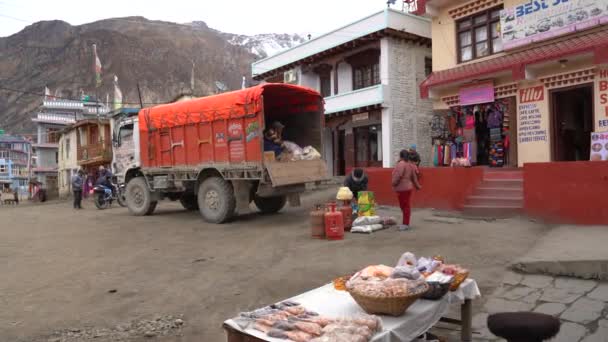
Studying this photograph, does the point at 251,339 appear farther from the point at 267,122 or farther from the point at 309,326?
the point at 267,122

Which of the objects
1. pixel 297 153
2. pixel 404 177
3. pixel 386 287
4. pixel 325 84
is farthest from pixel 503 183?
pixel 325 84

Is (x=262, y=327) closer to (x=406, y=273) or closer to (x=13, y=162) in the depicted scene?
(x=406, y=273)

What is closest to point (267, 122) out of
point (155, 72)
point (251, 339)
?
point (251, 339)

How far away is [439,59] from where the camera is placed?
1494cm

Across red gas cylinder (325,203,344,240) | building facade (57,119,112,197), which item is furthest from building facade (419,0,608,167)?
building facade (57,119,112,197)

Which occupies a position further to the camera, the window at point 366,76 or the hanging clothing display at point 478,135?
the window at point 366,76

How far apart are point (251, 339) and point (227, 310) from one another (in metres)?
2.16

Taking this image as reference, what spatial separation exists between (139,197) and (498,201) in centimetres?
964

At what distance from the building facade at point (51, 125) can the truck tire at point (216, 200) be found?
1648 inches

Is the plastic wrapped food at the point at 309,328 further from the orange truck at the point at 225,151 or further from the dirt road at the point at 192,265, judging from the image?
the orange truck at the point at 225,151

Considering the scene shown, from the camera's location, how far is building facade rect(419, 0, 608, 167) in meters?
11.0

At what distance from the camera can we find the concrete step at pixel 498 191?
33.4 feet

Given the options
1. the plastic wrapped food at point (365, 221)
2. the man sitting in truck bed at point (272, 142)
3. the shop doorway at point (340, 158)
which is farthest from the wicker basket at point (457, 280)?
the shop doorway at point (340, 158)

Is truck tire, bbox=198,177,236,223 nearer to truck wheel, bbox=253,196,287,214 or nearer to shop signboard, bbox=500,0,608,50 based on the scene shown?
truck wheel, bbox=253,196,287,214
